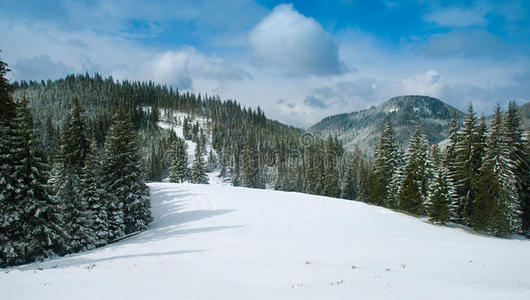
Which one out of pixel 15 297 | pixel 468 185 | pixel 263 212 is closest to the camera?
pixel 15 297

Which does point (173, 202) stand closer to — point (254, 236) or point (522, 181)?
point (254, 236)

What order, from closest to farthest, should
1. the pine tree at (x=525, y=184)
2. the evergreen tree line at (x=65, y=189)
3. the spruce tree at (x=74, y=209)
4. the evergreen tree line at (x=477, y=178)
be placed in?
the evergreen tree line at (x=65, y=189), the spruce tree at (x=74, y=209), the evergreen tree line at (x=477, y=178), the pine tree at (x=525, y=184)

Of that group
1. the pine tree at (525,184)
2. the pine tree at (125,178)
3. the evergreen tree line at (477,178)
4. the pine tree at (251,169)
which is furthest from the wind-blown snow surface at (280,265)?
the pine tree at (251,169)

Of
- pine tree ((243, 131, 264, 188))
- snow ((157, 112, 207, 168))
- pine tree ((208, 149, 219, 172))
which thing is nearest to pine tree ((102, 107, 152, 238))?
pine tree ((243, 131, 264, 188))

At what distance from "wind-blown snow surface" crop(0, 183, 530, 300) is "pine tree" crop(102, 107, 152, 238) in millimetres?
2036

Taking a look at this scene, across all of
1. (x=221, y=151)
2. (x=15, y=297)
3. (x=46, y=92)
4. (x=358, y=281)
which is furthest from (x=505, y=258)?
(x=46, y=92)

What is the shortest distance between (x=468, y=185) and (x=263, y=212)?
928 inches

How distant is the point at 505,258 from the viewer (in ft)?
48.0

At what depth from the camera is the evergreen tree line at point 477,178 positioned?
27297mm

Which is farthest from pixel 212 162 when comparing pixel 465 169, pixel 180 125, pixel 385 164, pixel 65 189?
pixel 65 189

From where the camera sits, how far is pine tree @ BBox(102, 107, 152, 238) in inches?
948

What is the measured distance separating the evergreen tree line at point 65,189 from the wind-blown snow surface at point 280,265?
3.20 meters

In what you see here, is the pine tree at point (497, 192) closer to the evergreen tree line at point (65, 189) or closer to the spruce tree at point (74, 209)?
the evergreen tree line at point (65, 189)

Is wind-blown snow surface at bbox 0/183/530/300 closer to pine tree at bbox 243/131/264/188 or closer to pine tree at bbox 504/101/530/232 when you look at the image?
pine tree at bbox 504/101/530/232
